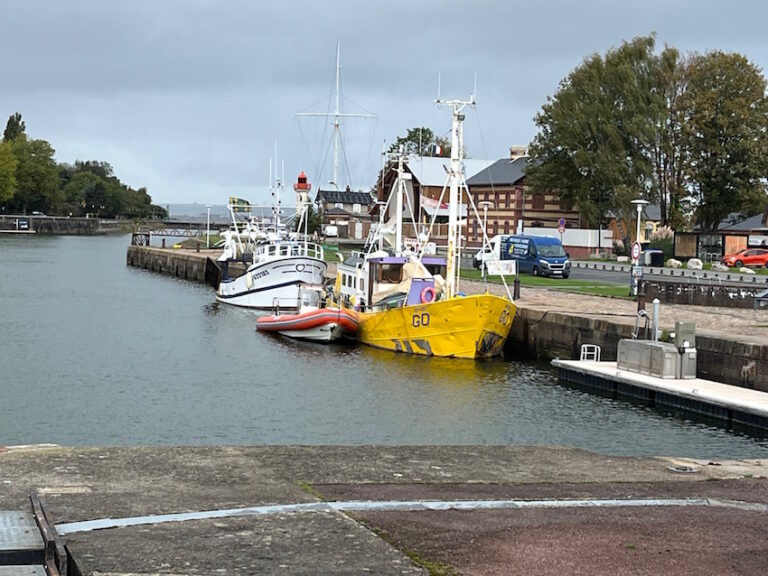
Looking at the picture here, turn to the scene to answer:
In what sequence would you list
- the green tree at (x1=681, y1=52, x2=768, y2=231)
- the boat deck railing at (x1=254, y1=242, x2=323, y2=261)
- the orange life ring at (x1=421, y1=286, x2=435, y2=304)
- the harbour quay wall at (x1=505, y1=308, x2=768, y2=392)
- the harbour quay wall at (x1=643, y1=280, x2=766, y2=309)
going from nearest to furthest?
the harbour quay wall at (x1=505, y1=308, x2=768, y2=392) < the orange life ring at (x1=421, y1=286, x2=435, y2=304) < the harbour quay wall at (x1=643, y1=280, x2=766, y2=309) < the boat deck railing at (x1=254, y1=242, x2=323, y2=261) < the green tree at (x1=681, y1=52, x2=768, y2=231)

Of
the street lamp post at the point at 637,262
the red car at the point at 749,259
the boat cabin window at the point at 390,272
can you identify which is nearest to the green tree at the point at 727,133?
the red car at the point at 749,259

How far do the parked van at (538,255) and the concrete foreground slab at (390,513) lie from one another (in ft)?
156

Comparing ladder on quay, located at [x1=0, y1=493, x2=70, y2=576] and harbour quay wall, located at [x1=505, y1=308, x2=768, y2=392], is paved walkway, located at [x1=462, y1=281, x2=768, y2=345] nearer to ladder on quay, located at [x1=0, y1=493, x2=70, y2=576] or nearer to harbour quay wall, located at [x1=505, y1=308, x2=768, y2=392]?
harbour quay wall, located at [x1=505, y1=308, x2=768, y2=392]

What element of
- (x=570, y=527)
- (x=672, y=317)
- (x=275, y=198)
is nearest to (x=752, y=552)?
(x=570, y=527)

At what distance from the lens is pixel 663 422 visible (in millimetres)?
27266

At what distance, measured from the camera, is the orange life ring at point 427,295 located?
4138 cm

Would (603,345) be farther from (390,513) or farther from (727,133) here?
(727,133)

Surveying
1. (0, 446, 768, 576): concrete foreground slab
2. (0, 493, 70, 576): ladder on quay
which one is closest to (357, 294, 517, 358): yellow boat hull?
(0, 446, 768, 576): concrete foreground slab

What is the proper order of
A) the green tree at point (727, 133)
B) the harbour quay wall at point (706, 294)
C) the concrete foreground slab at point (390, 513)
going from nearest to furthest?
1. the concrete foreground slab at point (390, 513)
2. the harbour quay wall at point (706, 294)
3. the green tree at point (727, 133)

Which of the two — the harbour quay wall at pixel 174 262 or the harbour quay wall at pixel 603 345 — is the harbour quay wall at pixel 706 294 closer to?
the harbour quay wall at pixel 603 345

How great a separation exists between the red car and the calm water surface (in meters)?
32.9

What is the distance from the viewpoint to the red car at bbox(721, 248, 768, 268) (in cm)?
6912

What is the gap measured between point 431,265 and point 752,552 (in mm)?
34473

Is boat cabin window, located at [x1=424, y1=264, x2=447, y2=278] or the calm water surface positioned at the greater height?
boat cabin window, located at [x1=424, y1=264, x2=447, y2=278]
